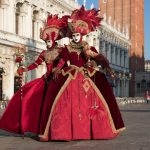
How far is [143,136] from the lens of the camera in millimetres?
8281

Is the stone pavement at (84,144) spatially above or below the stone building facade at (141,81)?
below

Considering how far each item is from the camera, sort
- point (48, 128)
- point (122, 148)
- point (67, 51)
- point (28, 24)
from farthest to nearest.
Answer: point (28, 24), point (67, 51), point (48, 128), point (122, 148)

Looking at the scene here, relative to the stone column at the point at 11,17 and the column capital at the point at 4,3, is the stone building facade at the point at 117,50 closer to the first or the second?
the stone column at the point at 11,17

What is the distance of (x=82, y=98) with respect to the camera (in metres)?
7.82

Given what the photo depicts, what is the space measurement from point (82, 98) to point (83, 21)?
1377mm

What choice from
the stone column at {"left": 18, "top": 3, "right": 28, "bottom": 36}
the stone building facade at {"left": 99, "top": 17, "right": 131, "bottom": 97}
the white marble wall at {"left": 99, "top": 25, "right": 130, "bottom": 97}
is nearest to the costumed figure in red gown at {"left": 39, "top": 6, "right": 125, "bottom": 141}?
the stone column at {"left": 18, "top": 3, "right": 28, "bottom": 36}

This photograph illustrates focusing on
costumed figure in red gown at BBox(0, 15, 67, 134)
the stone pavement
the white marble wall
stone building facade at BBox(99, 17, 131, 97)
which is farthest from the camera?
the white marble wall

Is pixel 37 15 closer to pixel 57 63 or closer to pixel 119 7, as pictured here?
pixel 57 63

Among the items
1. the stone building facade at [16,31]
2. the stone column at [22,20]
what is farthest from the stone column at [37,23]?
the stone column at [22,20]

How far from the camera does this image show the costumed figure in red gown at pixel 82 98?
7590 millimetres

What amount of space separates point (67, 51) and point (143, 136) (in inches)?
77.2

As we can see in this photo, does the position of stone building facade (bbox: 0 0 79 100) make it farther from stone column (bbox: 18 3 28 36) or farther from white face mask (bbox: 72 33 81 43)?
white face mask (bbox: 72 33 81 43)

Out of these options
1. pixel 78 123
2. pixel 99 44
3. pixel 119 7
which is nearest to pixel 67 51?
pixel 78 123

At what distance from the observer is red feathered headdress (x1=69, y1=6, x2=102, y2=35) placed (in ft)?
26.9
